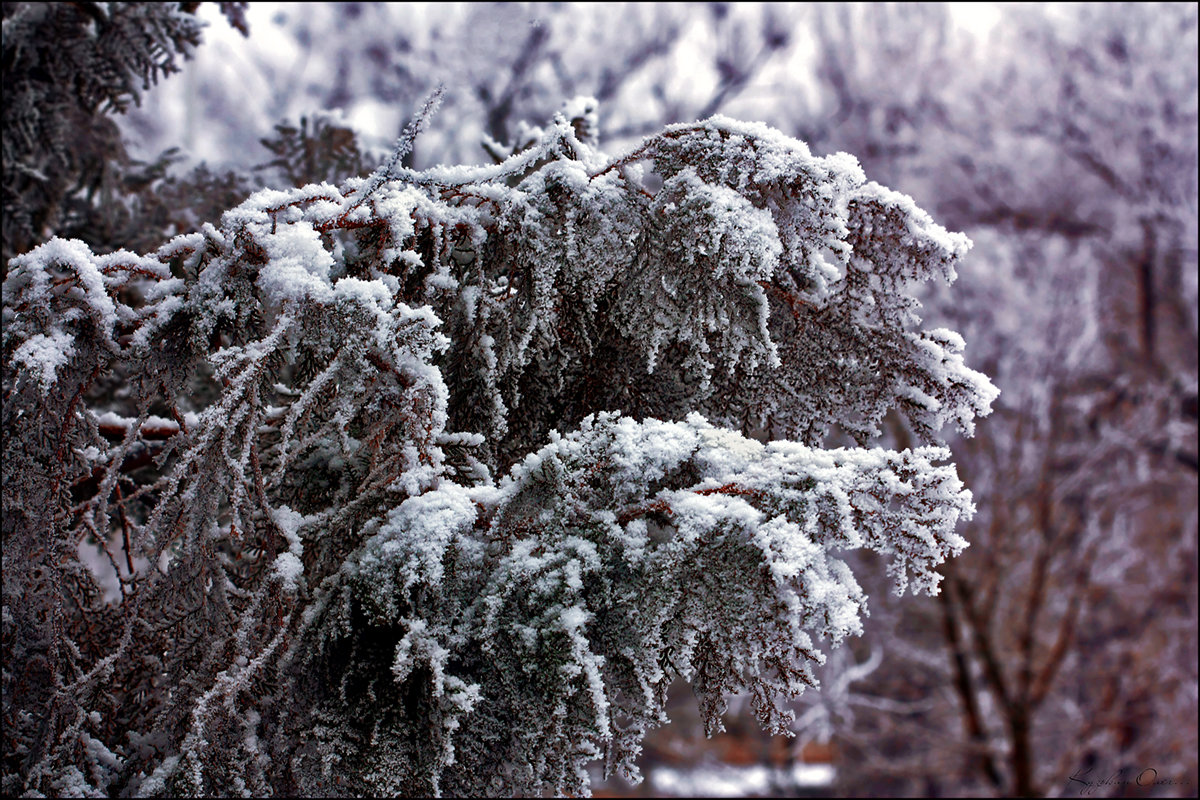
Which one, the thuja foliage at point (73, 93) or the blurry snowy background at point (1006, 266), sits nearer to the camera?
the thuja foliage at point (73, 93)

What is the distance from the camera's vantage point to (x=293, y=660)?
57.1 inches

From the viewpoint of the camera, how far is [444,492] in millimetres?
1435

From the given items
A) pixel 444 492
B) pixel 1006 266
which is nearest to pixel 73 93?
pixel 444 492

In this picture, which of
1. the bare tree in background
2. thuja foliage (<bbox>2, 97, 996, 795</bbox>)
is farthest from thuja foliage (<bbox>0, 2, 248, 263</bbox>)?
the bare tree in background

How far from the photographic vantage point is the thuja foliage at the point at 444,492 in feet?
4.27

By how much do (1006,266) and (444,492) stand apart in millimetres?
7696

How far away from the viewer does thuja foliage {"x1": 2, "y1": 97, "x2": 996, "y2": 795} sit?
1.30m

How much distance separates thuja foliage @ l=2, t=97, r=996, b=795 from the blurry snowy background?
168 inches

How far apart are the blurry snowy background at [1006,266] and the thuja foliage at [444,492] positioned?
425 cm
